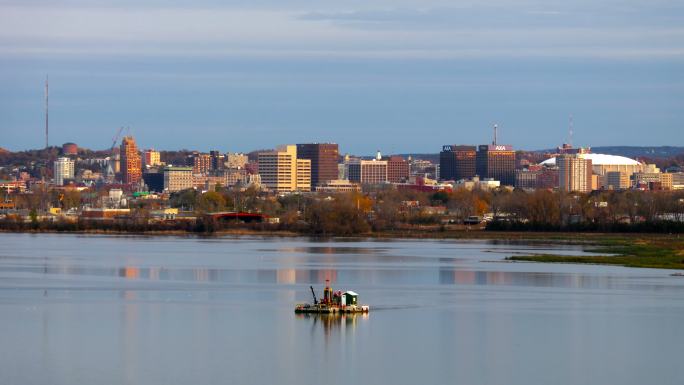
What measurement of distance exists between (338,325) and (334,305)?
95.3 inches

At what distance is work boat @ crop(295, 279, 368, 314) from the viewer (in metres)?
33.5

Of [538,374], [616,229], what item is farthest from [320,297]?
[616,229]

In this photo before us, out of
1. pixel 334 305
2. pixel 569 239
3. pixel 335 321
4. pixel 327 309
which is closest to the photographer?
pixel 335 321

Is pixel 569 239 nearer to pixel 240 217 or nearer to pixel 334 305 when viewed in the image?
pixel 240 217

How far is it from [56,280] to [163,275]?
3702mm

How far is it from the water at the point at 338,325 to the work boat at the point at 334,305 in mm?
473

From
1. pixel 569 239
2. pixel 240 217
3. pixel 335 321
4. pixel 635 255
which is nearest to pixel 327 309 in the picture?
pixel 335 321

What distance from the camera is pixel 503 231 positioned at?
9294cm

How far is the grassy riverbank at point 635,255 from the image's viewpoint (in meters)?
54.4

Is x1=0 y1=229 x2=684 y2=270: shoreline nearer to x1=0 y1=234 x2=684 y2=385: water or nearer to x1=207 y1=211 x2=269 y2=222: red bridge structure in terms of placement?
x1=0 y1=234 x2=684 y2=385: water

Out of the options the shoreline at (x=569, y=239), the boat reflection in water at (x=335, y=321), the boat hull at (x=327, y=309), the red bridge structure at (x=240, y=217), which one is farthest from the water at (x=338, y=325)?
the red bridge structure at (x=240, y=217)

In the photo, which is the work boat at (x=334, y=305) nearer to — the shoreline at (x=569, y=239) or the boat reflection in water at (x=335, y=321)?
the boat reflection in water at (x=335, y=321)

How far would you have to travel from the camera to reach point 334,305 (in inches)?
1329

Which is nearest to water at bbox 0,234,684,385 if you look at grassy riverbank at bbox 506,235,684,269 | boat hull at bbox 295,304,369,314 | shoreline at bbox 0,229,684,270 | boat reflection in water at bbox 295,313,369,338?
boat reflection in water at bbox 295,313,369,338
